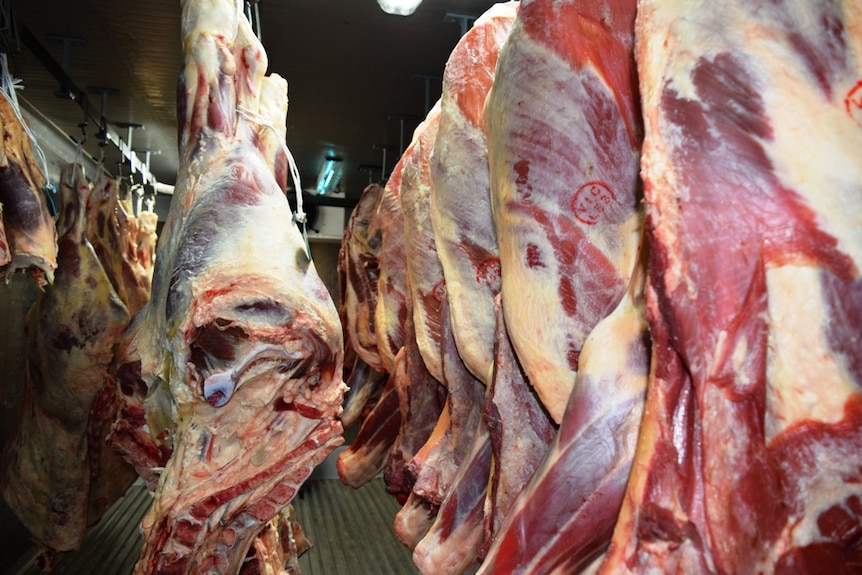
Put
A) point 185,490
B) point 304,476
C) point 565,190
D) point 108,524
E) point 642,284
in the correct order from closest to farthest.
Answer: point 642,284
point 565,190
point 185,490
point 304,476
point 108,524

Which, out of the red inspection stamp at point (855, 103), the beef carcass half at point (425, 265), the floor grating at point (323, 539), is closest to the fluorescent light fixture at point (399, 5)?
the beef carcass half at point (425, 265)

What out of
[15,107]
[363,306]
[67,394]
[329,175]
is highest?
[329,175]

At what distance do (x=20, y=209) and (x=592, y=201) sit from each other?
154 cm

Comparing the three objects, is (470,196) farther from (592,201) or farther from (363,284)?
(363,284)

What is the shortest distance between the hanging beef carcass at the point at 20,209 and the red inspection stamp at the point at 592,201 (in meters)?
1.47

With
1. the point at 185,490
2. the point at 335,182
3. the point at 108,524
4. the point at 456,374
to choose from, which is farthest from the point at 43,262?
the point at 335,182

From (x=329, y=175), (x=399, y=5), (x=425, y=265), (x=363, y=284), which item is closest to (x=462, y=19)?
(x=399, y=5)

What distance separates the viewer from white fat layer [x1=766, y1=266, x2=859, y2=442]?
75 cm

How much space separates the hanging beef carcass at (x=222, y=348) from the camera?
162 centimetres

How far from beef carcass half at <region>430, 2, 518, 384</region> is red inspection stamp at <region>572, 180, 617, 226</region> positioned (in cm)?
43

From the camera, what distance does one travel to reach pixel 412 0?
8.42ft

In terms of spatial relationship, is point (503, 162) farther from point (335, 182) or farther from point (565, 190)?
point (335, 182)

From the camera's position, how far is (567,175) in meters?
1.27

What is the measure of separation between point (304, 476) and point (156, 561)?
1.28 feet
